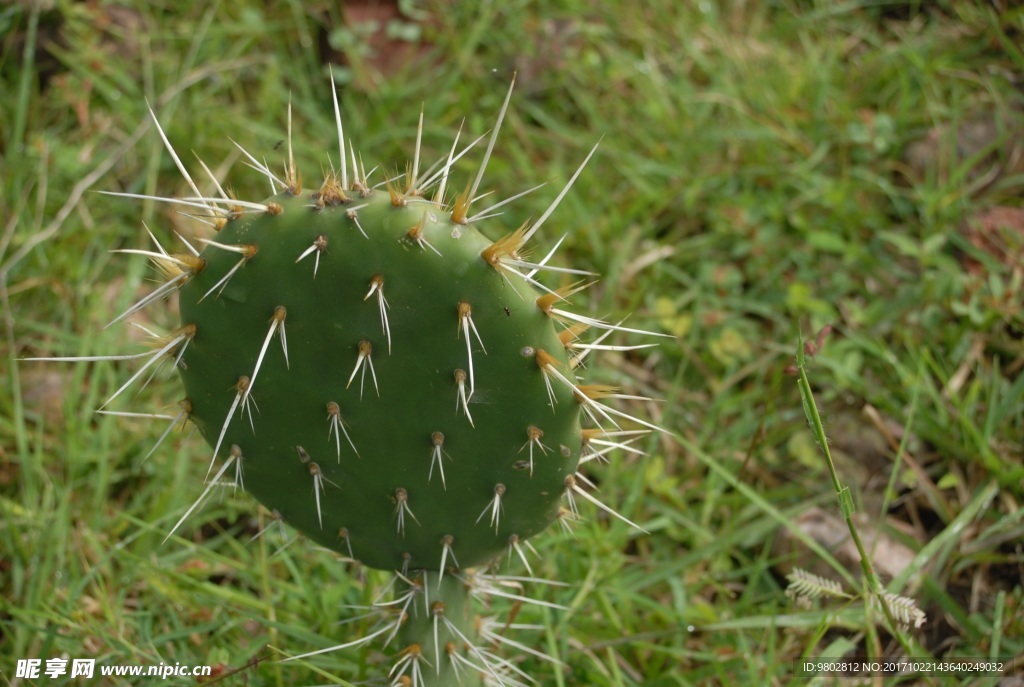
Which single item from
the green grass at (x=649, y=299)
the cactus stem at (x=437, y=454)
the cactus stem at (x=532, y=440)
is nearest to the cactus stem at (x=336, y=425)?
the cactus stem at (x=437, y=454)

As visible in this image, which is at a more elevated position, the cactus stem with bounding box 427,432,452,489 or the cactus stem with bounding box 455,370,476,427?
the cactus stem with bounding box 455,370,476,427

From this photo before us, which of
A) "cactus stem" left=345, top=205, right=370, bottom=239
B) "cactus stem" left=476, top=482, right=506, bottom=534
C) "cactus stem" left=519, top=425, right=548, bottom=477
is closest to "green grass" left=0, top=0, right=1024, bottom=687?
"cactus stem" left=476, top=482, right=506, bottom=534

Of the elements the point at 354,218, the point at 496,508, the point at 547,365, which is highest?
the point at 354,218

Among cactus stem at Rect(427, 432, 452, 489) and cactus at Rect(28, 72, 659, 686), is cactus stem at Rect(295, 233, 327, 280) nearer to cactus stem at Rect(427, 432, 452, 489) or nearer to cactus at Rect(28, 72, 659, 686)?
cactus at Rect(28, 72, 659, 686)

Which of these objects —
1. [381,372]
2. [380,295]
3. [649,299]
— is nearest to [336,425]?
[381,372]

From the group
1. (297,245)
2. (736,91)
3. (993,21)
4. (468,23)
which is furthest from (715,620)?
(468,23)

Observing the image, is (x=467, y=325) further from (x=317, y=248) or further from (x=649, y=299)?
(x=649, y=299)
